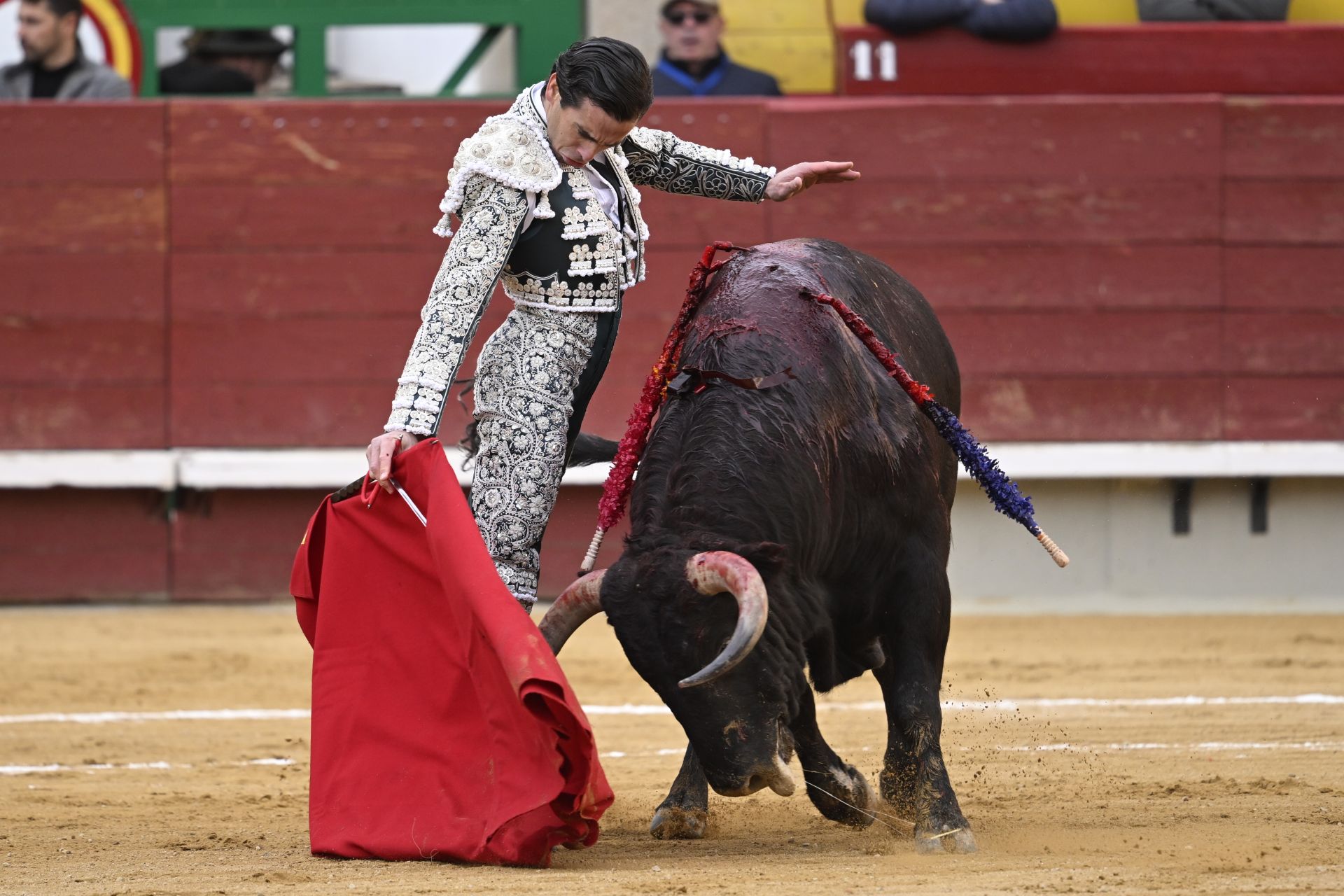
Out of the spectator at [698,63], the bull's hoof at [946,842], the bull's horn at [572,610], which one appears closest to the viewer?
the bull's horn at [572,610]

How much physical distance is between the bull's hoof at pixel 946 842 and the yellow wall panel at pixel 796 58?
178 inches

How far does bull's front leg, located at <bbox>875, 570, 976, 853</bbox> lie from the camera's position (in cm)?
299

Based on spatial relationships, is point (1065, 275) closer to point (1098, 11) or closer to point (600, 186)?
point (1098, 11)

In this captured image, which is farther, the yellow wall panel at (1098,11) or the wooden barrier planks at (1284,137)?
the yellow wall panel at (1098,11)

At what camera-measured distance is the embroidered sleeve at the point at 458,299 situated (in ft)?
9.82

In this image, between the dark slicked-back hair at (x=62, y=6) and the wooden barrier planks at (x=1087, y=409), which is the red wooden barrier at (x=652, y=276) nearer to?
the wooden barrier planks at (x=1087, y=409)

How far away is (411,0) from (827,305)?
4.51 m

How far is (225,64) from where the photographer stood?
7207mm

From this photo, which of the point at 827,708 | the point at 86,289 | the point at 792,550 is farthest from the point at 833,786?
the point at 86,289

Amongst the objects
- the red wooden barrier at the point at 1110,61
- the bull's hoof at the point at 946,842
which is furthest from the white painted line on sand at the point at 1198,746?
the red wooden barrier at the point at 1110,61

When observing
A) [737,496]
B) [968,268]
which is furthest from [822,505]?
[968,268]

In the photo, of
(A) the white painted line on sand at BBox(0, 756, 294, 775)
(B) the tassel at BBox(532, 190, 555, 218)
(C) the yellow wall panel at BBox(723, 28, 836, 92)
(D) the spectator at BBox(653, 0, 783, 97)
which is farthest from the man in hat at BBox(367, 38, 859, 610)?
(C) the yellow wall panel at BBox(723, 28, 836, 92)

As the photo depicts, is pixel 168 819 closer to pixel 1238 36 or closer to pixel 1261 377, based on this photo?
pixel 1261 377

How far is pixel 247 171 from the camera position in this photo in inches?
265
